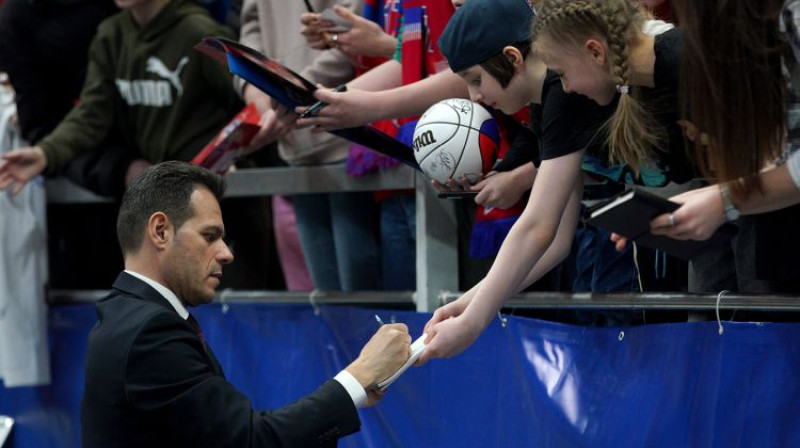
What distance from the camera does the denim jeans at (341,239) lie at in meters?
5.70

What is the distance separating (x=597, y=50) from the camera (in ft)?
12.6

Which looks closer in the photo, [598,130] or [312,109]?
[598,130]

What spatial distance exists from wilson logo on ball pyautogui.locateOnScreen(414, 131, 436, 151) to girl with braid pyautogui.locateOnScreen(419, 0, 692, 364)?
265 mm

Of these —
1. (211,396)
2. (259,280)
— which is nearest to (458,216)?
(259,280)

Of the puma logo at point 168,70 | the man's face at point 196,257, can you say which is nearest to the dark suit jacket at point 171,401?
the man's face at point 196,257

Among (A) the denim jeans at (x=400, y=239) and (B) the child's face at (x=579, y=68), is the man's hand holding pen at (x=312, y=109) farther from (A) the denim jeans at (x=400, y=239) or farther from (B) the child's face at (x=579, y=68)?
(B) the child's face at (x=579, y=68)

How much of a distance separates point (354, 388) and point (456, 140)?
105 cm

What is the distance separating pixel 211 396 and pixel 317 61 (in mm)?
2209

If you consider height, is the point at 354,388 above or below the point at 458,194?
below

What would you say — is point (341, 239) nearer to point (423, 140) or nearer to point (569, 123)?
point (423, 140)

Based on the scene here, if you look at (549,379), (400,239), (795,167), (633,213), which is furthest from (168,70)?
(795,167)

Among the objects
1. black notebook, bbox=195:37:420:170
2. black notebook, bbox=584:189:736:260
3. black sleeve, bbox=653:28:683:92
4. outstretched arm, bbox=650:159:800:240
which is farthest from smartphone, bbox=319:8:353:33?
outstretched arm, bbox=650:159:800:240

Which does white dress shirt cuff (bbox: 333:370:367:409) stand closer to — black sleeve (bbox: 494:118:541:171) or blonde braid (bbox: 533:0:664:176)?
blonde braid (bbox: 533:0:664:176)

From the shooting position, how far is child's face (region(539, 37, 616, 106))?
12.7 feet
